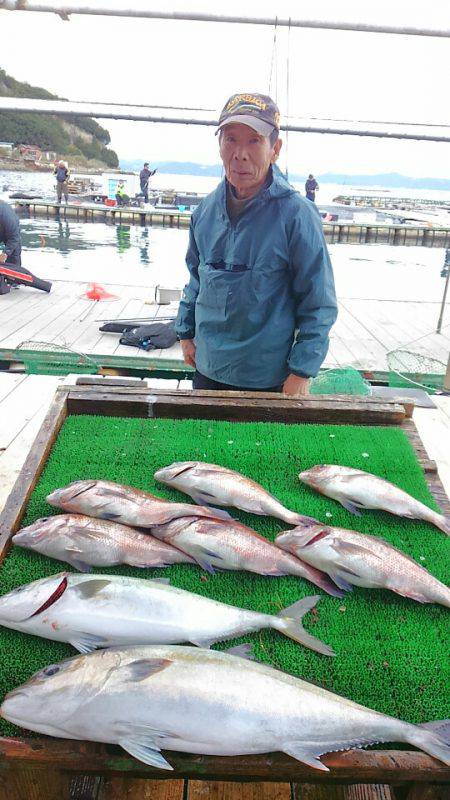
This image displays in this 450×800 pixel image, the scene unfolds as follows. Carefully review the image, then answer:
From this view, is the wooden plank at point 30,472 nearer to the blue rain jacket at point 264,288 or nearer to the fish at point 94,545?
the fish at point 94,545

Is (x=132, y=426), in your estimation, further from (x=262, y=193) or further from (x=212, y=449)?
(x=262, y=193)

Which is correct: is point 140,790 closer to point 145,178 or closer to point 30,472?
point 30,472

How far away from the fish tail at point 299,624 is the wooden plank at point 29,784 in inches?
28.7

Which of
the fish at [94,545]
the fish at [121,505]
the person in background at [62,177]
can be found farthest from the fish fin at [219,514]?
the person in background at [62,177]

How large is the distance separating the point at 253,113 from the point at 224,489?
1.89 meters

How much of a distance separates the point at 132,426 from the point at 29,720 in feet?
5.15

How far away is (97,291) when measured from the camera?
10.0 meters

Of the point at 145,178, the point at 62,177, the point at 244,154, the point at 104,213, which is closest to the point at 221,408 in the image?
the point at 244,154

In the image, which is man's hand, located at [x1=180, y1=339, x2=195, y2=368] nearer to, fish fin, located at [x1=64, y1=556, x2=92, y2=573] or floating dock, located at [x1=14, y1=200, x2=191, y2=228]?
fish fin, located at [x1=64, y1=556, x2=92, y2=573]

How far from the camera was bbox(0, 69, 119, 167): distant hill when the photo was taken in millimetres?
95750

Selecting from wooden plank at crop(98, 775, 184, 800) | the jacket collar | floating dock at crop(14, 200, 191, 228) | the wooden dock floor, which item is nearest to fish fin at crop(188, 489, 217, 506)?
wooden plank at crop(98, 775, 184, 800)

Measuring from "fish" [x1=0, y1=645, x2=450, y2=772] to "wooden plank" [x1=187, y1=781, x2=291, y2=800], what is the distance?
2.97 ft

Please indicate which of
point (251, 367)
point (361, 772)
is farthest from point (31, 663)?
point (251, 367)

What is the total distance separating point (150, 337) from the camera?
7.11 m
